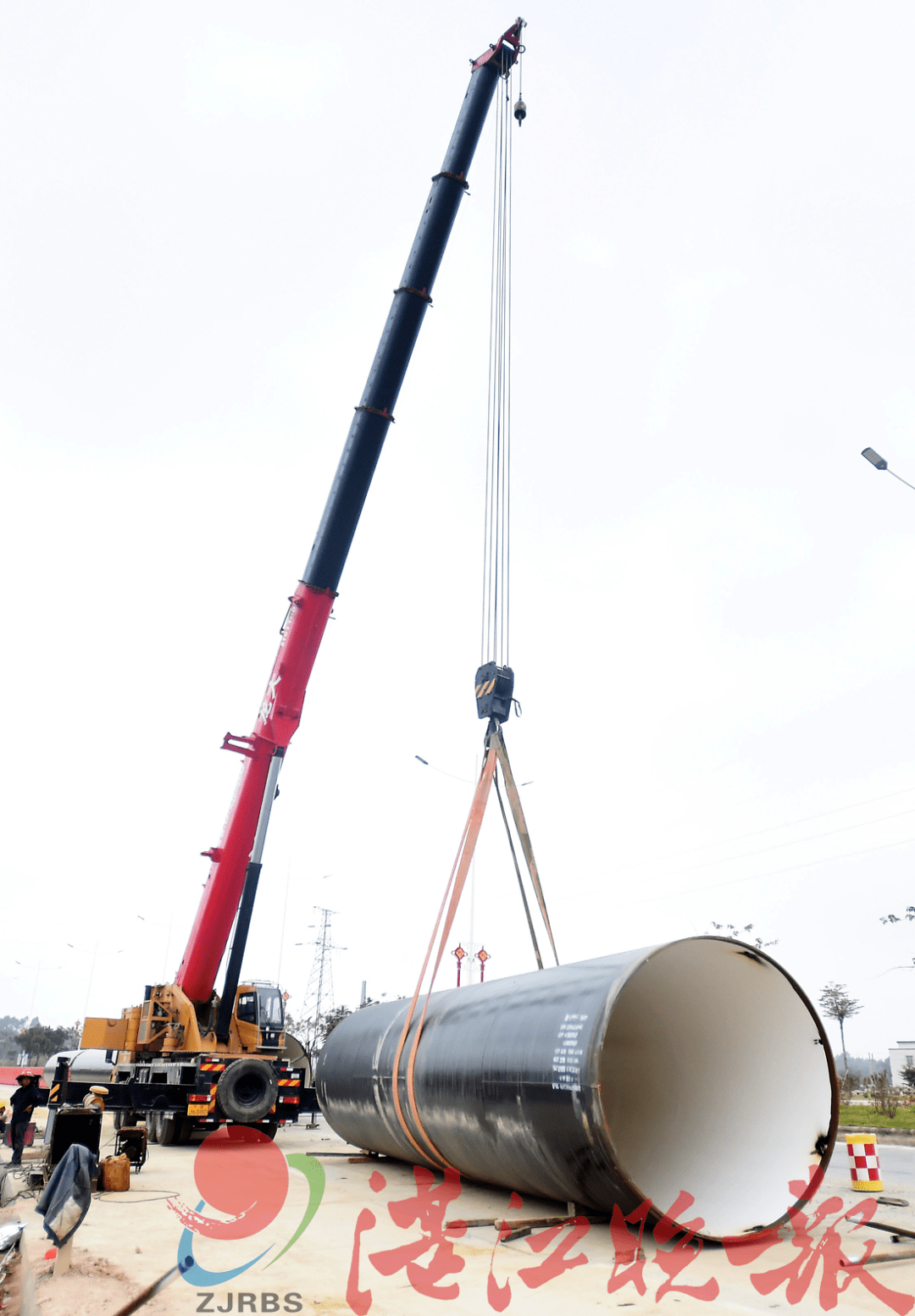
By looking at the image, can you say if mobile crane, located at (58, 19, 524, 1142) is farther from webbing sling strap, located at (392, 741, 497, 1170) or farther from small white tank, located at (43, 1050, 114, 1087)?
small white tank, located at (43, 1050, 114, 1087)

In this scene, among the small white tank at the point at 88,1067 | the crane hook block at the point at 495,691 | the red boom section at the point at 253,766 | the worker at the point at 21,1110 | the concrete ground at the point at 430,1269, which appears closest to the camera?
the concrete ground at the point at 430,1269

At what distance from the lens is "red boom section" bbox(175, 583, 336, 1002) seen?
43.0 feet

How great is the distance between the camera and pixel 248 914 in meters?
12.9

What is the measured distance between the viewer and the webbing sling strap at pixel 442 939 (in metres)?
8.84

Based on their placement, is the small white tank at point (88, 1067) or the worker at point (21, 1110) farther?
the small white tank at point (88, 1067)

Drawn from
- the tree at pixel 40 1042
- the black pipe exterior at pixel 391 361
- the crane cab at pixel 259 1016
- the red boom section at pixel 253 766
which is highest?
the black pipe exterior at pixel 391 361

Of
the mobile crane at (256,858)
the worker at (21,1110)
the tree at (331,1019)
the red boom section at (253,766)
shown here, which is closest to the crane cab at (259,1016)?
the mobile crane at (256,858)

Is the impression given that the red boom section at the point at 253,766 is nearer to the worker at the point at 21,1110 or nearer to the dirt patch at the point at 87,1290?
the worker at the point at 21,1110

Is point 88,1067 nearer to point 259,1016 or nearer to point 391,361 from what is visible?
point 259,1016

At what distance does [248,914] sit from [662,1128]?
6538 mm

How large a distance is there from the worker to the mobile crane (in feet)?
2.53

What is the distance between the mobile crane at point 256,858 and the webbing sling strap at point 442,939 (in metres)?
4.24

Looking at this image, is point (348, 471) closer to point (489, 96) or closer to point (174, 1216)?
point (489, 96)

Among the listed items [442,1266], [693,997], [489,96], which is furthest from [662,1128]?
[489,96]
